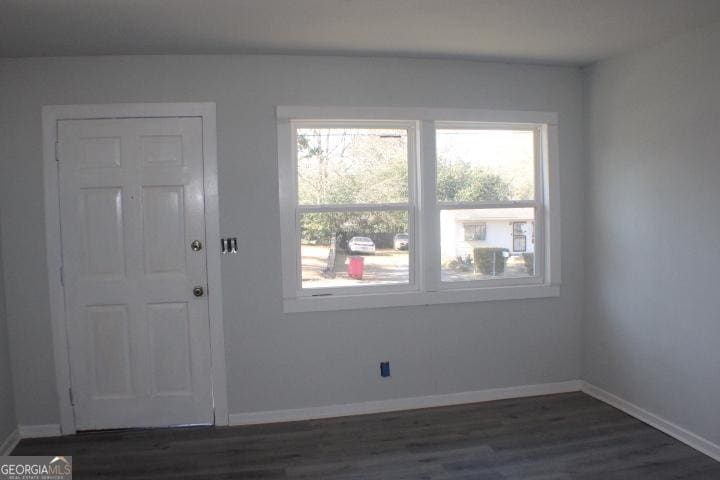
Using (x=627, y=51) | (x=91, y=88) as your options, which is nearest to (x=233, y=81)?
(x=91, y=88)

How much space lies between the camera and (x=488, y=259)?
3736mm

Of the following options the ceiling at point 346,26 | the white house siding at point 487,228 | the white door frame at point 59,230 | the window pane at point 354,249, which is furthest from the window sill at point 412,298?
the ceiling at point 346,26

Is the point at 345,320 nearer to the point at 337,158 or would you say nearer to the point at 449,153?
the point at 337,158

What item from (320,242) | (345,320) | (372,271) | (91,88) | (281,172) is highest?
(91,88)

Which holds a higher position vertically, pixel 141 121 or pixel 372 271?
pixel 141 121

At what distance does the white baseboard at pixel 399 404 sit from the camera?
3369 mm

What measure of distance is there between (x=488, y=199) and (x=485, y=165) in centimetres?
25

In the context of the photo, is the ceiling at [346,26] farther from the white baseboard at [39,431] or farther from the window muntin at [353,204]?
the white baseboard at [39,431]

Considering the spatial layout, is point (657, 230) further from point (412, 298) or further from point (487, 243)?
point (412, 298)

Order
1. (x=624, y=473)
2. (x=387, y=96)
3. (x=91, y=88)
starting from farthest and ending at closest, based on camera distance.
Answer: (x=387, y=96)
(x=91, y=88)
(x=624, y=473)

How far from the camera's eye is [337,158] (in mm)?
3453

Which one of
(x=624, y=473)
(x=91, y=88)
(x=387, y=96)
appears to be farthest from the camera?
(x=387, y=96)

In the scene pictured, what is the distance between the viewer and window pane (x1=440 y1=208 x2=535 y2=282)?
3652mm

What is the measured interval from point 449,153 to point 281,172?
120cm
